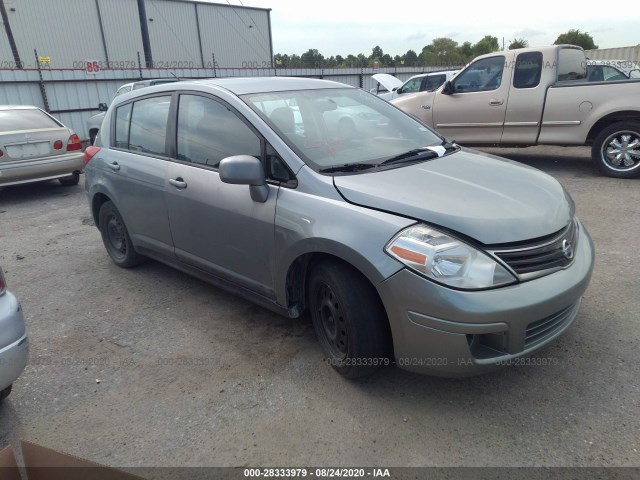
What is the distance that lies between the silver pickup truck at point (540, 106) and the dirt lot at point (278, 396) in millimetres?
3350

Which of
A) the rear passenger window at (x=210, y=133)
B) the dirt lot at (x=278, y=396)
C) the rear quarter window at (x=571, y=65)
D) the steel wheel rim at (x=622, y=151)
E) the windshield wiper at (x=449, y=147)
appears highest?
the rear quarter window at (x=571, y=65)

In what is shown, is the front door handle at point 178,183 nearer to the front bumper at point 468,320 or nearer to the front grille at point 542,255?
the front bumper at point 468,320

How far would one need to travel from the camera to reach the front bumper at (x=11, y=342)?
2.32 metres

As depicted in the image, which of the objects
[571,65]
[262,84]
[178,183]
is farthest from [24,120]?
[571,65]

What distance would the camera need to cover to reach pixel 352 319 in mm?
2467

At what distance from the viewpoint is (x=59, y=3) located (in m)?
27.1

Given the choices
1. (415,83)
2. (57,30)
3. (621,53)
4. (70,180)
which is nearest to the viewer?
(70,180)

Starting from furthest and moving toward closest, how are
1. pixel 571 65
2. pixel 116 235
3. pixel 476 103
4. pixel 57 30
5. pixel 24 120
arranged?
pixel 57 30 < pixel 476 103 < pixel 24 120 < pixel 571 65 < pixel 116 235

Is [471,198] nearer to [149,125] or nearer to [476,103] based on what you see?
[149,125]

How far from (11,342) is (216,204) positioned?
55.7 inches

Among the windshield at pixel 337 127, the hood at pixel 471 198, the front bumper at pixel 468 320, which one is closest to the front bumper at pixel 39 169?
the windshield at pixel 337 127

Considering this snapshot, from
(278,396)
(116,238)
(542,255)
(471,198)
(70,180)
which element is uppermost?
(471,198)

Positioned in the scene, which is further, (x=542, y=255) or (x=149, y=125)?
(x=149, y=125)

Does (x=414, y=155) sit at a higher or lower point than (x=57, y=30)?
lower
